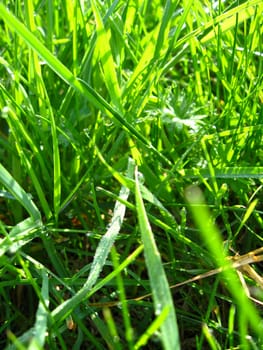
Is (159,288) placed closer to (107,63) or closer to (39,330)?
(39,330)

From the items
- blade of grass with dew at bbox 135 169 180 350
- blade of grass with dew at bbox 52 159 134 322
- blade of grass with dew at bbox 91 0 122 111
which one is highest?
blade of grass with dew at bbox 91 0 122 111

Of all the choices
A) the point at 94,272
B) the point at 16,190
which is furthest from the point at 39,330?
the point at 16,190

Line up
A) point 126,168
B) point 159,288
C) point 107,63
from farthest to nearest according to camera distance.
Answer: point 126,168 → point 107,63 → point 159,288

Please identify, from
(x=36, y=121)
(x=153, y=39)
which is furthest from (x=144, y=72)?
(x=36, y=121)

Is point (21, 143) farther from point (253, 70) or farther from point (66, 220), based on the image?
point (253, 70)

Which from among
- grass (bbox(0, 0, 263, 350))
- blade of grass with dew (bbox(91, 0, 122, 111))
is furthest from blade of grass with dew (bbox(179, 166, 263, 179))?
blade of grass with dew (bbox(91, 0, 122, 111))

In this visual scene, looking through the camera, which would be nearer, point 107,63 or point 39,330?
point 39,330

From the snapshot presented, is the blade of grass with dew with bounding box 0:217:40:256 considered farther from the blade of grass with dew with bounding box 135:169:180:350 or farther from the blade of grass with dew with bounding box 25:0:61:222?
the blade of grass with dew with bounding box 135:169:180:350
